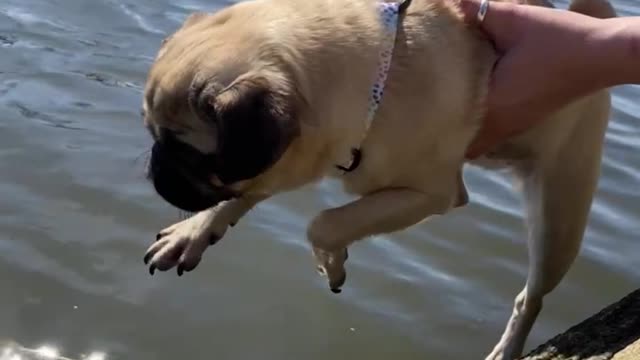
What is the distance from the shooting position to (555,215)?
165 inches

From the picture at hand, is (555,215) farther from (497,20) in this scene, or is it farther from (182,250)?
(182,250)

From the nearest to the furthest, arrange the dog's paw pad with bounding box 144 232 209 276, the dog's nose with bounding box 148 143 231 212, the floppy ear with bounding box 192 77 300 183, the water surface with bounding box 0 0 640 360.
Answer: the floppy ear with bounding box 192 77 300 183, the dog's nose with bounding box 148 143 231 212, the dog's paw pad with bounding box 144 232 209 276, the water surface with bounding box 0 0 640 360

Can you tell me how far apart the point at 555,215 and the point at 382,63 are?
1110 mm

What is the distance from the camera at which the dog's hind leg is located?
4137mm

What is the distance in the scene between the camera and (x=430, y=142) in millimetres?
3547

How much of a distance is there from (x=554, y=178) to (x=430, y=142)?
79 cm

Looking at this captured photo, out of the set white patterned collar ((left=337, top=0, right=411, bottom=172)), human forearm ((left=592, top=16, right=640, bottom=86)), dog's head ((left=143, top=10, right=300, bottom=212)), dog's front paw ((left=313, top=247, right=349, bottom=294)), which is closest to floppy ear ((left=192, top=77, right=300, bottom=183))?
dog's head ((left=143, top=10, right=300, bottom=212))

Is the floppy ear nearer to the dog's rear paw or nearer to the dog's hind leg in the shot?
the dog's rear paw

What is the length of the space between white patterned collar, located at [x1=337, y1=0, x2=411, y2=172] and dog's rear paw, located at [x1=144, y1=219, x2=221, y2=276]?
2.40 feet

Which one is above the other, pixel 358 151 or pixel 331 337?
pixel 358 151

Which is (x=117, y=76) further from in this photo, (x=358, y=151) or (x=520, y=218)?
(x=358, y=151)

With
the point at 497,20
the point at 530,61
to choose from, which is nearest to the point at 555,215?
the point at 530,61

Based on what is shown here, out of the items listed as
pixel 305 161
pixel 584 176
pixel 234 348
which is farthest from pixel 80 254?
pixel 584 176

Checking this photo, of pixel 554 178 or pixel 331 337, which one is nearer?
pixel 554 178
